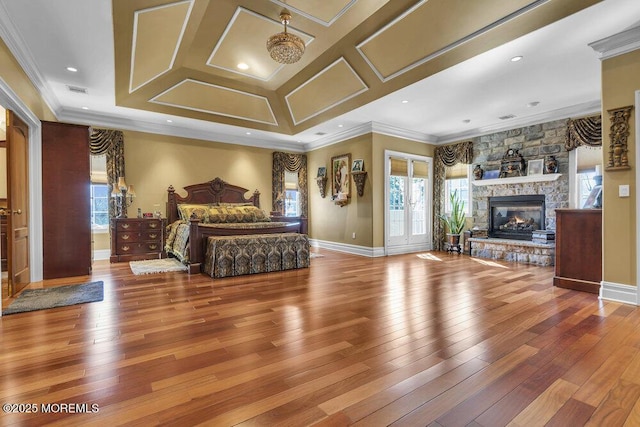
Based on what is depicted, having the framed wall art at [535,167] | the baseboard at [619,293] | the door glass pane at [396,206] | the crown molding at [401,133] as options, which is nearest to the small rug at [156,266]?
the door glass pane at [396,206]

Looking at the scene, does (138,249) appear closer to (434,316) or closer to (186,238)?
(186,238)

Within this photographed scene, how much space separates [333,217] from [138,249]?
14.1ft

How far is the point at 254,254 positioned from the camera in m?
4.82

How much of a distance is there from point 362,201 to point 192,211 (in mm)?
3629

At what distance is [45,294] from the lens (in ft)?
11.7

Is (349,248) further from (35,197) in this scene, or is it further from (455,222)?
(35,197)

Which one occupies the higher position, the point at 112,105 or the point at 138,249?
the point at 112,105

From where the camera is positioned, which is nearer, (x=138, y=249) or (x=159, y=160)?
(x=138, y=249)

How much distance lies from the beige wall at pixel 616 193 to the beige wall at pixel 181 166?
656 centimetres

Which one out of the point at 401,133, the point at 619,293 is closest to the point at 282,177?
the point at 401,133

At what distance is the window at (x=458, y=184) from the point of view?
726cm

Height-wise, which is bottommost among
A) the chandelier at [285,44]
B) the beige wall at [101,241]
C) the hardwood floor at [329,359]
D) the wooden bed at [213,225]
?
the hardwood floor at [329,359]

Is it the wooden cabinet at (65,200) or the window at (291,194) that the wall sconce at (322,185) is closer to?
the window at (291,194)

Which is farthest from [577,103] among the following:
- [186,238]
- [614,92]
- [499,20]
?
[186,238]
